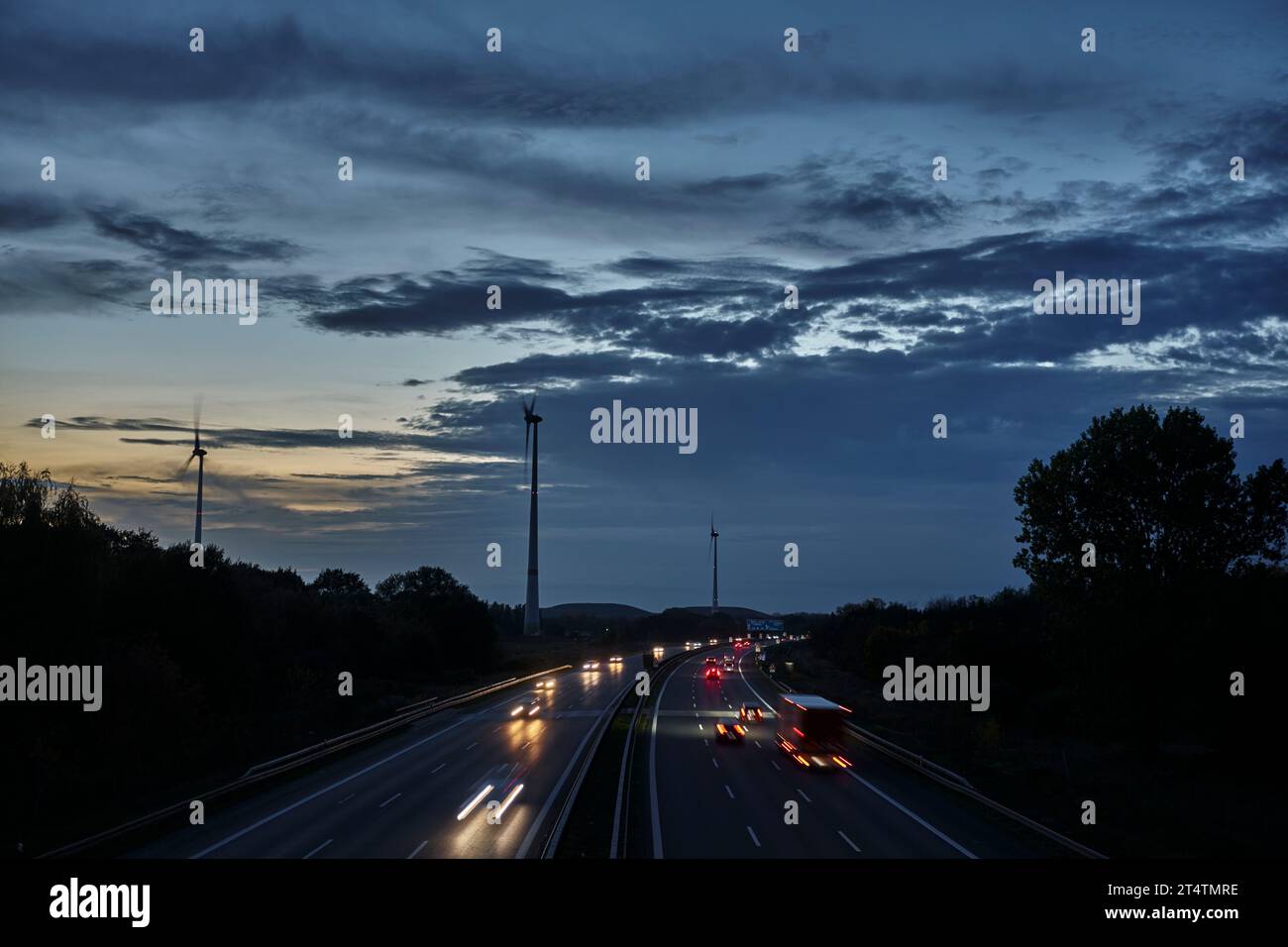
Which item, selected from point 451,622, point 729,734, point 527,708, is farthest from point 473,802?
point 451,622

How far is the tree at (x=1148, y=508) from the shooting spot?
61.1 meters

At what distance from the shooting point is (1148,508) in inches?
2453

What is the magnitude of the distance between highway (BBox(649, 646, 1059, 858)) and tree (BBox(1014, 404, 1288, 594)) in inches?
734

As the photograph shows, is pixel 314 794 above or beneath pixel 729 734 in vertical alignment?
above

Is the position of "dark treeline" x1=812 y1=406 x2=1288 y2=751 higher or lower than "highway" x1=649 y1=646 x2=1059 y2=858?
higher

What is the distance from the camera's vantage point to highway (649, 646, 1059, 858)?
92.9 ft

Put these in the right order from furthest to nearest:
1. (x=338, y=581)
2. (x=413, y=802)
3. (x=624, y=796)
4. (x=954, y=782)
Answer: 1. (x=338, y=581)
2. (x=954, y=782)
3. (x=624, y=796)
4. (x=413, y=802)

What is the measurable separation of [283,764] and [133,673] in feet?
35.7

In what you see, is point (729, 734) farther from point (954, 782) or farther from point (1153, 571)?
point (1153, 571)

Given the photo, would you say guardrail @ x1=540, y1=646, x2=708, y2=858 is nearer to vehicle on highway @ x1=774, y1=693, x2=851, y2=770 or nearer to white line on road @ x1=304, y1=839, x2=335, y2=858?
white line on road @ x1=304, y1=839, x2=335, y2=858

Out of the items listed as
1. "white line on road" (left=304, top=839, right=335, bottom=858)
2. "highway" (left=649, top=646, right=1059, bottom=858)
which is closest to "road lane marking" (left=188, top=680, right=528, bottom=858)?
"white line on road" (left=304, top=839, right=335, bottom=858)

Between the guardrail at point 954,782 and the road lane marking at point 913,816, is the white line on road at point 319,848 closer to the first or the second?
the road lane marking at point 913,816
